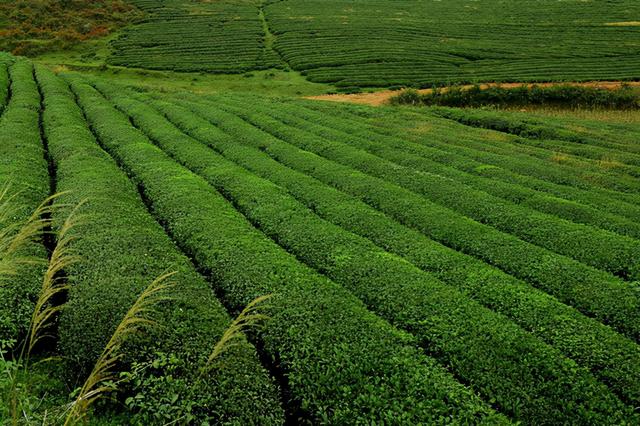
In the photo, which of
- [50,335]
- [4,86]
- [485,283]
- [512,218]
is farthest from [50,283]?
[4,86]

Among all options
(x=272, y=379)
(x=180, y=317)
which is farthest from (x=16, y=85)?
(x=272, y=379)

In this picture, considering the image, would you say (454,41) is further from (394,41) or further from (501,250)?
(501,250)

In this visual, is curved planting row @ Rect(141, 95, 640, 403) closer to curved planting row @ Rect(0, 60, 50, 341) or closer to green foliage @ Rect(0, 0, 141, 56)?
curved planting row @ Rect(0, 60, 50, 341)

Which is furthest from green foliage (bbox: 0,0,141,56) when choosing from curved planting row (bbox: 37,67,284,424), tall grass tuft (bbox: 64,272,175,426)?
tall grass tuft (bbox: 64,272,175,426)

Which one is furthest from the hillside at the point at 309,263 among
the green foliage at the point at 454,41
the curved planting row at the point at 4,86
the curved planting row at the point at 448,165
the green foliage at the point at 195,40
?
the green foliage at the point at 195,40

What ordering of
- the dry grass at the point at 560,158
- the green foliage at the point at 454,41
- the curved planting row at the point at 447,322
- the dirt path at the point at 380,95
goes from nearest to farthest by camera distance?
the curved planting row at the point at 447,322
the dry grass at the point at 560,158
the dirt path at the point at 380,95
the green foliage at the point at 454,41

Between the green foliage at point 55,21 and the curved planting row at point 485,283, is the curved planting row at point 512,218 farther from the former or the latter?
the green foliage at point 55,21
